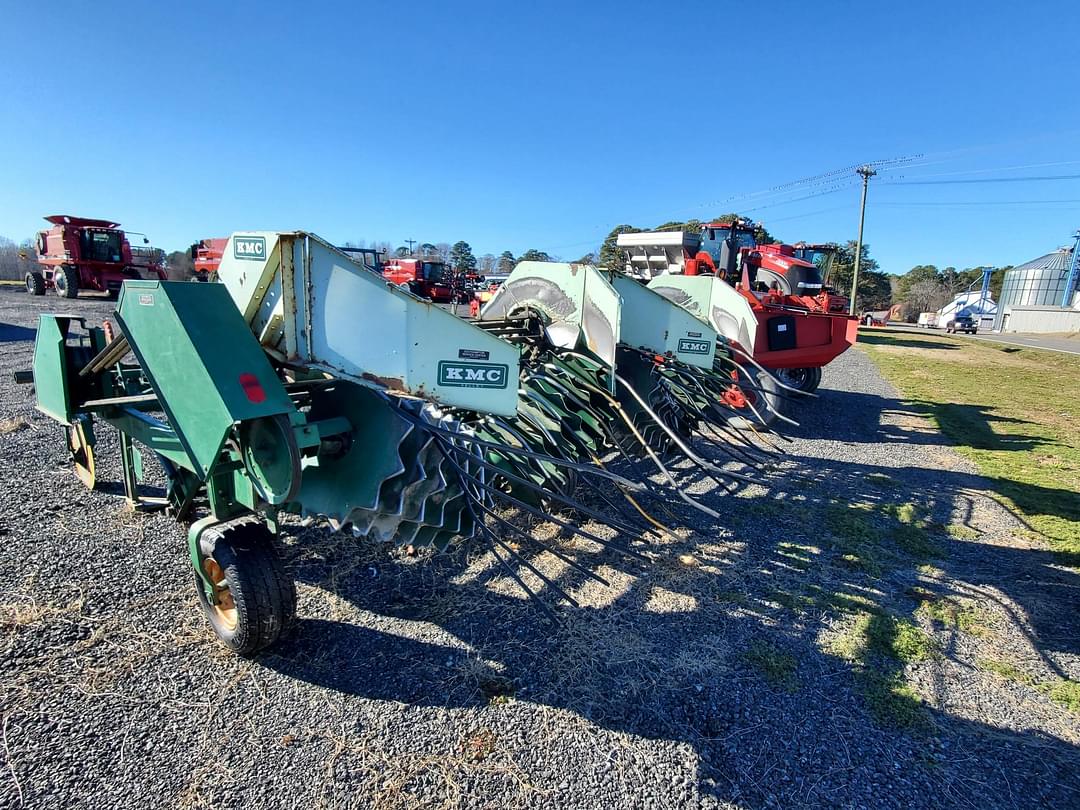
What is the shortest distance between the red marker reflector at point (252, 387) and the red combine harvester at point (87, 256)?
67.6 ft

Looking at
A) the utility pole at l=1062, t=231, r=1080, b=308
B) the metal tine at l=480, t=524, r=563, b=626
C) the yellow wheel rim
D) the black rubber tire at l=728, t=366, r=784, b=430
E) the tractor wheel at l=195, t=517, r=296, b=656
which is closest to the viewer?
the metal tine at l=480, t=524, r=563, b=626

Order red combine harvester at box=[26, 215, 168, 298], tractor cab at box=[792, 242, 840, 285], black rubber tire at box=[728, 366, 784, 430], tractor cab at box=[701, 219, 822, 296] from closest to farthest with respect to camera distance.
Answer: black rubber tire at box=[728, 366, 784, 430], tractor cab at box=[701, 219, 822, 296], tractor cab at box=[792, 242, 840, 285], red combine harvester at box=[26, 215, 168, 298]

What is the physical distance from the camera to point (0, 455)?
5.16 meters

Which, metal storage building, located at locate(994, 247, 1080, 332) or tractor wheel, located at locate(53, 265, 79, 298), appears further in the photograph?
metal storage building, located at locate(994, 247, 1080, 332)

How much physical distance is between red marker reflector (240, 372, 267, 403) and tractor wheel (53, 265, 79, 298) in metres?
23.9

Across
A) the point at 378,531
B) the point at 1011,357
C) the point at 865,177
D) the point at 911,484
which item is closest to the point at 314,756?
the point at 378,531

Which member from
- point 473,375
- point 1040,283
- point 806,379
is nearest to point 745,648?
point 473,375

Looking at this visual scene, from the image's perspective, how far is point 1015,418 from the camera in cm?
954

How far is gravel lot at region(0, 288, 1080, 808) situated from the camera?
221 cm

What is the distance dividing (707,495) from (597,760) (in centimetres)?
329

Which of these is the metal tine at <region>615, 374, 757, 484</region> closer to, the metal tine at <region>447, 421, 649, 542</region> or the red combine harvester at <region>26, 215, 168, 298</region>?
the metal tine at <region>447, 421, 649, 542</region>

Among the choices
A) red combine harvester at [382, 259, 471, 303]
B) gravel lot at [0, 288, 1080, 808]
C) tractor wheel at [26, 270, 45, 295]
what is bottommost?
gravel lot at [0, 288, 1080, 808]

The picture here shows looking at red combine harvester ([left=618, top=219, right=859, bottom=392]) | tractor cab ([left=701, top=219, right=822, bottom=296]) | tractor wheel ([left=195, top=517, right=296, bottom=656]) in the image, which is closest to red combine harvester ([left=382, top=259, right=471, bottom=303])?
red combine harvester ([left=618, top=219, right=859, bottom=392])

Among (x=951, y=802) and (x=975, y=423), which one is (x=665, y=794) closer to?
(x=951, y=802)
